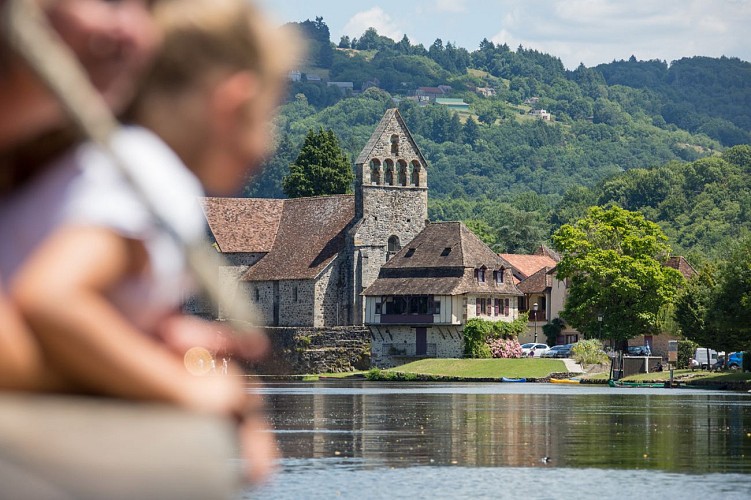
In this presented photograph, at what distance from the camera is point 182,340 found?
7.55 ft

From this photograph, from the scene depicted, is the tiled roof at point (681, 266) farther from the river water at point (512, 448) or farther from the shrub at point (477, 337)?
the river water at point (512, 448)

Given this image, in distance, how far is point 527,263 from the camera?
134 m

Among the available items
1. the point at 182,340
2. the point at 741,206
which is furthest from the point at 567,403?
the point at 741,206

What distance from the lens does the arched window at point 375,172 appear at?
323ft

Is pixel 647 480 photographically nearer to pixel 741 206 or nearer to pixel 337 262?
pixel 337 262

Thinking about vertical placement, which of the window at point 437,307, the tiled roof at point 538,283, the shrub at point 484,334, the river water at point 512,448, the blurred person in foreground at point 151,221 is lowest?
the river water at point 512,448

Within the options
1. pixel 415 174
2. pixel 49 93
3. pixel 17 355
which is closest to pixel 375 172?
pixel 415 174

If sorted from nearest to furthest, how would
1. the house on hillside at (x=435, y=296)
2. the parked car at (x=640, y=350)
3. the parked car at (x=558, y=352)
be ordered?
the house on hillside at (x=435, y=296) → the parked car at (x=558, y=352) → the parked car at (x=640, y=350)

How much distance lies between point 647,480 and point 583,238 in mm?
62184

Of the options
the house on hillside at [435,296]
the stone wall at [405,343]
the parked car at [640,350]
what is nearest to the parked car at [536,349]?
the house on hillside at [435,296]

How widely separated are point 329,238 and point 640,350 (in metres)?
21.6

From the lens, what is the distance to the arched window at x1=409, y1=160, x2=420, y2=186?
331 feet

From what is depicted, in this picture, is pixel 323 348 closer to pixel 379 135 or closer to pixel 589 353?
pixel 379 135

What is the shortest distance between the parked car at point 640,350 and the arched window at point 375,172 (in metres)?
19.8
